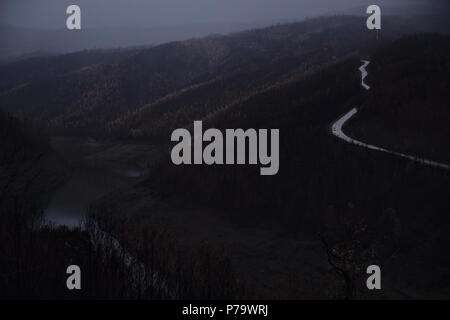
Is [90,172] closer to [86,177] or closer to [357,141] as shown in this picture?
[86,177]

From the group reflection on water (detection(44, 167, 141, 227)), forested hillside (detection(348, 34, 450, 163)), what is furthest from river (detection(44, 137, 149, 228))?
forested hillside (detection(348, 34, 450, 163))

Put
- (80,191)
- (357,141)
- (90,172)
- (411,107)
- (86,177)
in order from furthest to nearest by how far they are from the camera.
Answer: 1. (90,172)
2. (86,177)
3. (80,191)
4. (411,107)
5. (357,141)

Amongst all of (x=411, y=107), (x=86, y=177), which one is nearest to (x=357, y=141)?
(x=411, y=107)

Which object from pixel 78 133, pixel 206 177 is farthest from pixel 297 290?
pixel 78 133

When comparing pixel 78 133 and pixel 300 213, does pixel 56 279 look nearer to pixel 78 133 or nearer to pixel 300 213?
pixel 300 213

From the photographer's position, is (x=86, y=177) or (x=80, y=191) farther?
(x=86, y=177)

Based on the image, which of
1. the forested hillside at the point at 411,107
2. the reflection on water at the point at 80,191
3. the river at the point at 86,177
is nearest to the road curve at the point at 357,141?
the forested hillside at the point at 411,107
